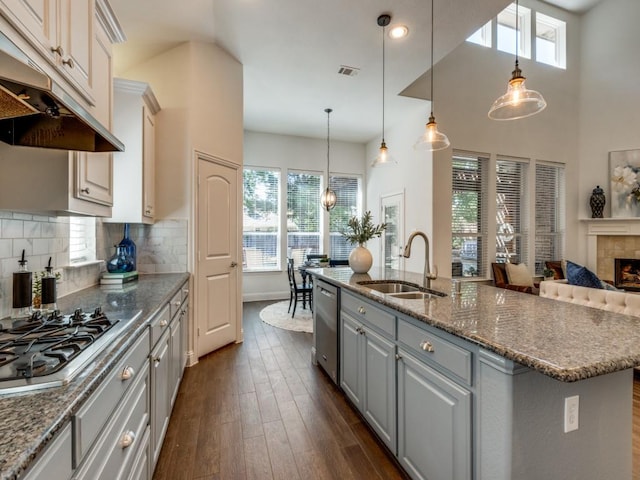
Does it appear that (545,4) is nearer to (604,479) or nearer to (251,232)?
(251,232)

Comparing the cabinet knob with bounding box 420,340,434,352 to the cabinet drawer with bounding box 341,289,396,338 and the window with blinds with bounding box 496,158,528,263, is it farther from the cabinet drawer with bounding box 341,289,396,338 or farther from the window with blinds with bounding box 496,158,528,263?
the window with blinds with bounding box 496,158,528,263

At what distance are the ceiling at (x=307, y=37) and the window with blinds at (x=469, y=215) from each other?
5.13 ft

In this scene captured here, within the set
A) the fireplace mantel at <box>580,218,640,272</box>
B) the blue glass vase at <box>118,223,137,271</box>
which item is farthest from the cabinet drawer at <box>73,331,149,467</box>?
the fireplace mantel at <box>580,218,640,272</box>

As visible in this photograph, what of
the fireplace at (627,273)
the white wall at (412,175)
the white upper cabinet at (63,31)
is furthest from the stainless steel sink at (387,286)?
the fireplace at (627,273)

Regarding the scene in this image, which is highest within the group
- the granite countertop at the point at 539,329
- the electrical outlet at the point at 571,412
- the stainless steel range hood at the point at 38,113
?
the stainless steel range hood at the point at 38,113

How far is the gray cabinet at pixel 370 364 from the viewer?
70.2 inches

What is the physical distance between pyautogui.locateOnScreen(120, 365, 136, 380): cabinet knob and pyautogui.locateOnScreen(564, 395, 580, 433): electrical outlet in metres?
1.63

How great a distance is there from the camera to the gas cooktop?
2.81 feet

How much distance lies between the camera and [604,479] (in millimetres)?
1212

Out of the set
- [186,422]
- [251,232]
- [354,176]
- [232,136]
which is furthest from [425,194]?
[186,422]

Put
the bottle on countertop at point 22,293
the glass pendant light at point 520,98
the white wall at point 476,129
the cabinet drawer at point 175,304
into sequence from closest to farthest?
the bottle on countertop at point 22,293
the glass pendant light at point 520,98
the cabinet drawer at point 175,304
the white wall at point 476,129

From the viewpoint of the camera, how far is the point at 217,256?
3467 millimetres

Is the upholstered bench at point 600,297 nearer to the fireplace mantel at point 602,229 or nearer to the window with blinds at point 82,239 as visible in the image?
the fireplace mantel at point 602,229

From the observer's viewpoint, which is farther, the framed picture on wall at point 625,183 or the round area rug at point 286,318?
the framed picture on wall at point 625,183
